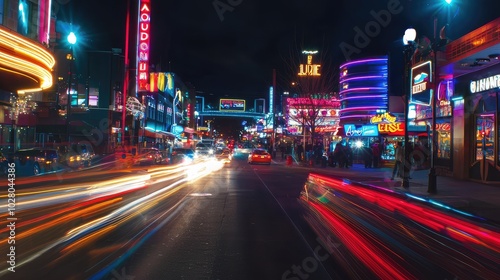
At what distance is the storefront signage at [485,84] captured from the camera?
17.2m

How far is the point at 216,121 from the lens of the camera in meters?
168

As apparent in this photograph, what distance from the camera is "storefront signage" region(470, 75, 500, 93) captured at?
17188 mm

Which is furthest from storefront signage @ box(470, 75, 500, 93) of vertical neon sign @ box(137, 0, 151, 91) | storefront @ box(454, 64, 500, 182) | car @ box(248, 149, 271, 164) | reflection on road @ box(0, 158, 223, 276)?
vertical neon sign @ box(137, 0, 151, 91)

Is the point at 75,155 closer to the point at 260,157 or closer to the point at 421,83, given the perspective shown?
the point at 260,157

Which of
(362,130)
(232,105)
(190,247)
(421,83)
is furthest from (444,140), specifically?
(232,105)

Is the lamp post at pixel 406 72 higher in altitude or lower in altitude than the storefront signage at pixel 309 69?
lower

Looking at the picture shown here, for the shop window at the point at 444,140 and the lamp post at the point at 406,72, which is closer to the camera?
the lamp post at the point at 406,72

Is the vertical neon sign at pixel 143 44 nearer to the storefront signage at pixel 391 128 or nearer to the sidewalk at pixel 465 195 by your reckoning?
the storefront signage at pixel 391 128

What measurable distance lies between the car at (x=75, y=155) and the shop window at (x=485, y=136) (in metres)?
23.5

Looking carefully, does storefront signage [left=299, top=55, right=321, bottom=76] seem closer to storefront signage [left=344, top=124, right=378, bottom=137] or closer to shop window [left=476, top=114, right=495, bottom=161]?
storefront signage [left=344, top=124, right=378, bottom=137]

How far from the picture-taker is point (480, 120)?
20750 millimetres

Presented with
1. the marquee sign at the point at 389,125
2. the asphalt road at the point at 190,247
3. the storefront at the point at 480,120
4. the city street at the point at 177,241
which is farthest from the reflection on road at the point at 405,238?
the marquee sign at the point at 389,125

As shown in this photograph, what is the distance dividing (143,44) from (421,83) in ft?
108

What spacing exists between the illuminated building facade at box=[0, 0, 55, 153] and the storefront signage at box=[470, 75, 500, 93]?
16196 millimetres
